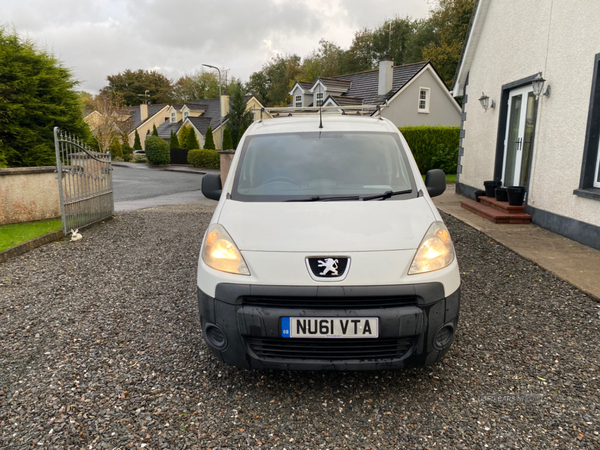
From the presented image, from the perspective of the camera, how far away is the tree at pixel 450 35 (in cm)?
3916

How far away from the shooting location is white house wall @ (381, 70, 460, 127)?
29.5m

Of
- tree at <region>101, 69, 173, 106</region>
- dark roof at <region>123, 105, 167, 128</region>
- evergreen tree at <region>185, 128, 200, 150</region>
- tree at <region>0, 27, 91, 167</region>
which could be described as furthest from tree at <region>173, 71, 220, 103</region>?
tree at <region>0, 27, 91, 167</region>

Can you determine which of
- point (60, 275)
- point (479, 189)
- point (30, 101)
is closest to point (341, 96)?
point (479, 189)

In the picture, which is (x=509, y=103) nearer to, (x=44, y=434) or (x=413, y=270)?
(x=413, y=270)

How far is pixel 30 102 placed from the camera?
31.6ft

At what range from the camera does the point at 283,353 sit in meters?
2.91

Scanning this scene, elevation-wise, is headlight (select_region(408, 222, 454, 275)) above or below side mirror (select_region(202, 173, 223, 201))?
below

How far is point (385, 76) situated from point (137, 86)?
60268 millimetres

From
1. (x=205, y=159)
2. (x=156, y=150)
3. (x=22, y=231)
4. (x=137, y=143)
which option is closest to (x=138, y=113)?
(x=137, y=143)

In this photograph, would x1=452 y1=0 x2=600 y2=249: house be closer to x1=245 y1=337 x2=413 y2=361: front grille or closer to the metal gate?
x1=245 y1=337 x2=413 y2=361: front grille

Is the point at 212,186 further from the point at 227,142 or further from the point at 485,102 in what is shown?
the point at 227,142

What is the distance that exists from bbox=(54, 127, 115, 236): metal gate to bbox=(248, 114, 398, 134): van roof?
188 inches

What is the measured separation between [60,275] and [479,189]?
10.0 meters

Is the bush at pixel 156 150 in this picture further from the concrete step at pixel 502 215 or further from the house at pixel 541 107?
the concrete step at pixel 502 215
